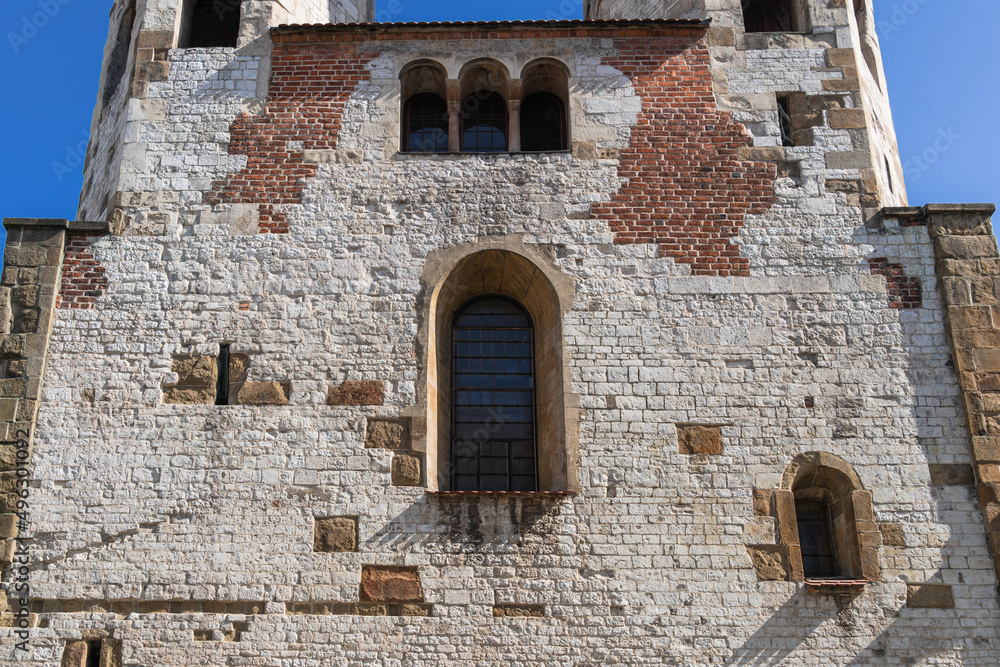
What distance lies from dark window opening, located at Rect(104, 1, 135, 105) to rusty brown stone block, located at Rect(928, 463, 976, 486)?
11725 millimetres

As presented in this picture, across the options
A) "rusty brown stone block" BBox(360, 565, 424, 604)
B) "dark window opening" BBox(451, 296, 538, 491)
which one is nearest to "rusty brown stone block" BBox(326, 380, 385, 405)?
"dark window opening" BBox(451, 296, 538, 491)

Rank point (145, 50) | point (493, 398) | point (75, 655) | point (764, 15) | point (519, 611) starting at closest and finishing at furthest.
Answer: point (75, 655) < point (519, 611) < point (493, 398) < point (145, 50) < point (764, 15)

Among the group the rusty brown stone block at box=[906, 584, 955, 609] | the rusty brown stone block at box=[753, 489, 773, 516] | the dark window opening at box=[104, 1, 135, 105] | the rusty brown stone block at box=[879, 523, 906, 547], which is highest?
the dark window opening at box=[104, 1, 135, 105]

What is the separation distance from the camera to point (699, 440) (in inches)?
355

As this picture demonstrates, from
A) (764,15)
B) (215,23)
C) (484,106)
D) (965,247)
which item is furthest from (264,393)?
(764,15)

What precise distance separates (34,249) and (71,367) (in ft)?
5.16

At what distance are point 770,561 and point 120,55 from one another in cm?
1131

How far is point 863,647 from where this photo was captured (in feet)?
27.1

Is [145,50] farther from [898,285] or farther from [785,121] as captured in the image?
[898,285]

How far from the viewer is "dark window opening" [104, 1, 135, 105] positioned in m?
12.4

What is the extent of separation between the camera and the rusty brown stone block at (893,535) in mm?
8641

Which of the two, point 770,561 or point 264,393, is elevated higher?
point 264,393

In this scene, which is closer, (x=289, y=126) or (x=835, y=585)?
(x=835, y=585)

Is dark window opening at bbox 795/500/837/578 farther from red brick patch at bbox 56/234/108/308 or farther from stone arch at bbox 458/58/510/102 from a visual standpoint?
red brick patch at bbox 56/234/108/308
